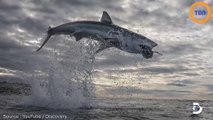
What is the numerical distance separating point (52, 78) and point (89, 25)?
35.6 feet

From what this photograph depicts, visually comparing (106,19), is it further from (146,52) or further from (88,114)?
(88,114)

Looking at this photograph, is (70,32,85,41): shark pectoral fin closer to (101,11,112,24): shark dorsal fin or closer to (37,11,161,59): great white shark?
(37,11,161,59): great white shark

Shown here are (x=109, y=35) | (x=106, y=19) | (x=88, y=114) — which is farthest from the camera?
(x=88, y=114)

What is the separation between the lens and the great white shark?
13359 millimetres

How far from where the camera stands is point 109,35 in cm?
1398

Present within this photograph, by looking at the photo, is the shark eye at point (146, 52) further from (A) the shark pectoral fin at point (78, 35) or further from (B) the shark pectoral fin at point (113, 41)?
(A) the shark pectoral fin at point (78, 35)

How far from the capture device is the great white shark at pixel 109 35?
43.8 feet

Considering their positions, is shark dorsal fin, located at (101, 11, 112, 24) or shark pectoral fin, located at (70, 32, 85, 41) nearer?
shark dorsal fin, located at (101, 11, 112, 24)

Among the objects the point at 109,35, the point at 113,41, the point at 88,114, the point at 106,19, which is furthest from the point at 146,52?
the point at 88,114

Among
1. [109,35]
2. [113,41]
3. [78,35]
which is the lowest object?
[113,41]

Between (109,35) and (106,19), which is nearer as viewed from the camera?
(109,35)

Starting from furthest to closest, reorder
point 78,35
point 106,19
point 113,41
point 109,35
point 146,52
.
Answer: point 78,35
point 106,19
point 109,35
point 113,41
point 146,52

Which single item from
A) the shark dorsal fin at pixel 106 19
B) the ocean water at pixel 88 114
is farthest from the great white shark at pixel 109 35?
the ocean water at pixel 88 114

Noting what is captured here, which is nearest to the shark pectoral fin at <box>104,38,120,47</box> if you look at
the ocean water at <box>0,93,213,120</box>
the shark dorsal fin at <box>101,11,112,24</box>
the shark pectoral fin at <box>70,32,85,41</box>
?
the shark dorsal fin at <box>101,11,112,24</box>
